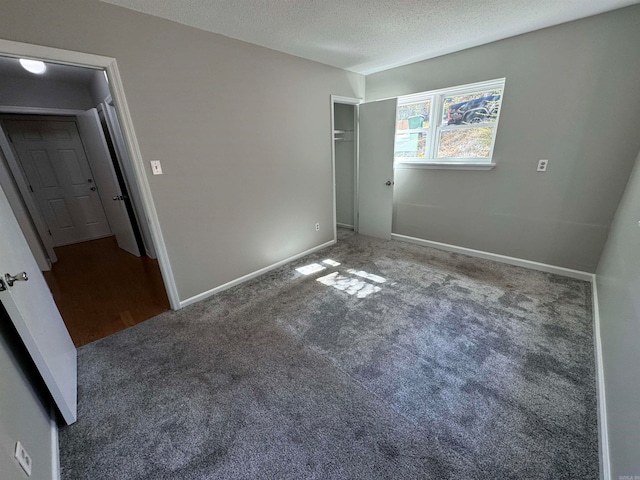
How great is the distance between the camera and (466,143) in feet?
10.3

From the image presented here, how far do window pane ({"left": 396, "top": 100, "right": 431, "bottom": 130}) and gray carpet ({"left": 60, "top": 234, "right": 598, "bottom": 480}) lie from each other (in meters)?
2.34

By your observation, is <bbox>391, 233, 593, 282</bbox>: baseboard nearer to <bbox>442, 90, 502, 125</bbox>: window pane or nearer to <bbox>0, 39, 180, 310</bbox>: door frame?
<bbox>442, 90, 502, 125</bbox>: window pane

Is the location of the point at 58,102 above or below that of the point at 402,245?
above

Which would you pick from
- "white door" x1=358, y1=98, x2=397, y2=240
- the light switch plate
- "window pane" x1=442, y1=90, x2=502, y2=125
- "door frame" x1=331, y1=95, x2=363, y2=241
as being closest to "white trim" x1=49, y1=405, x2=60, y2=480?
the light switch plate

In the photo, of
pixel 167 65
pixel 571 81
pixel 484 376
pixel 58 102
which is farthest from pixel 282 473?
pixel 58 102

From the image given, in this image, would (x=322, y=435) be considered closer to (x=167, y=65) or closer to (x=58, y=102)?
(x=167, y=65)

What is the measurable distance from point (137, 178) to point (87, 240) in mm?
3778

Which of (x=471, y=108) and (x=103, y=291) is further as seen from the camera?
(x=471, y=108)

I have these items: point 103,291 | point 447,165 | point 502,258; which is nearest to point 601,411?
point 502,258

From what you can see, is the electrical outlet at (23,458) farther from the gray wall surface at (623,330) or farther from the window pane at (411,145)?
the window pane at (411,145)

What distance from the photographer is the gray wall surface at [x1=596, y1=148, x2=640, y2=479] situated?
1.01 m

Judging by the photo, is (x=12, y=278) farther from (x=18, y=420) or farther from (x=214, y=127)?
(x=214, y=127)

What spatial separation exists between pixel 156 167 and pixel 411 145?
3233 mm

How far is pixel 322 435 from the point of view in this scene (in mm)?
1328
